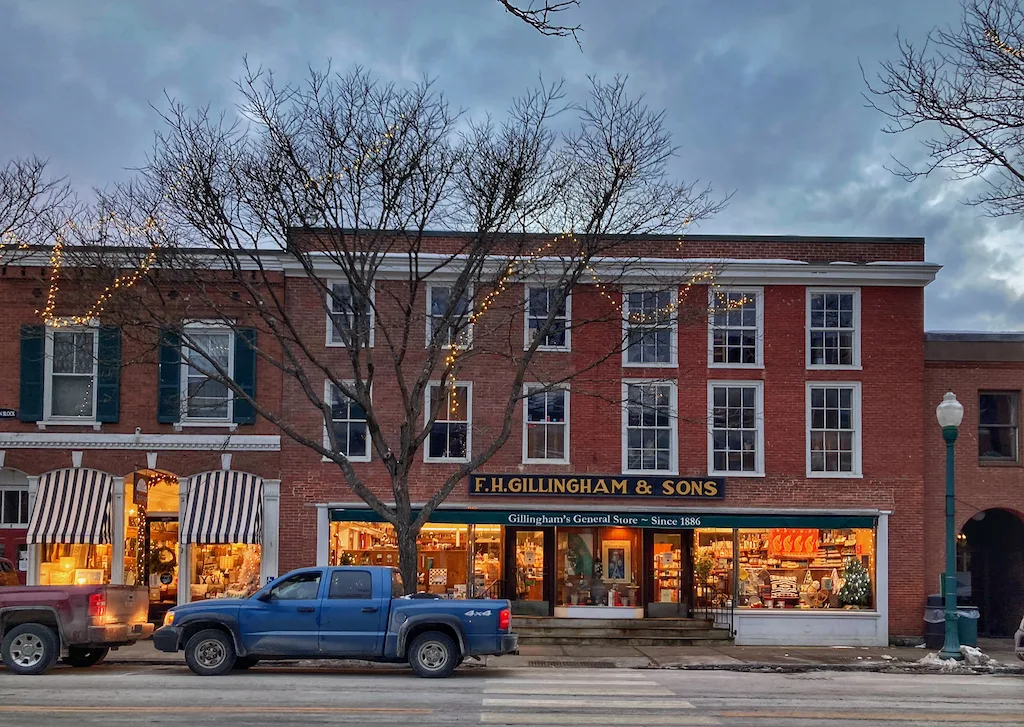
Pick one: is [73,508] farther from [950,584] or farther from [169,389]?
[950,584]

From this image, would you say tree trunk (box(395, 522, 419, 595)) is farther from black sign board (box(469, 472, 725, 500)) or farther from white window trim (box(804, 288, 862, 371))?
white window trim (box(804, 288, 862, 371))

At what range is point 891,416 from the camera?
24.5m

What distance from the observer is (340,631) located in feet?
54.1

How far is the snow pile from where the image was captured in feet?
64.9

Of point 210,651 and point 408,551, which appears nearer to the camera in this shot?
point 210,651

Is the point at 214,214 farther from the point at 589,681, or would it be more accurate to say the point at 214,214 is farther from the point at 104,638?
the point at 589,681

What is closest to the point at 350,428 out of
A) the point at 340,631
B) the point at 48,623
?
the point at 340,631

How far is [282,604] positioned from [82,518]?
902 cm

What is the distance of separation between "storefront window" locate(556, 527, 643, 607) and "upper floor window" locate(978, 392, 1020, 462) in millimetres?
7839

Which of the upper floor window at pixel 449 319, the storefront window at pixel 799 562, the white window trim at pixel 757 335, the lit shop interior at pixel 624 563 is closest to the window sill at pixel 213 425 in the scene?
the lit shop interior at pixel 624 563

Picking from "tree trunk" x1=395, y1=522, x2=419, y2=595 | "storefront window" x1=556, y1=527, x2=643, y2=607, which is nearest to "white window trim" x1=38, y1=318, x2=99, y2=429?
"tree trunk" x1=395, y1=522, x2=419, y2=595

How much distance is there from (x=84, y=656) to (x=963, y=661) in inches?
593

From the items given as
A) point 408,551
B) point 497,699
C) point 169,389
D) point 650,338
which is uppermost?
point 650,338

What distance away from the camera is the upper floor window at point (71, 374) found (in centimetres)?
2400
